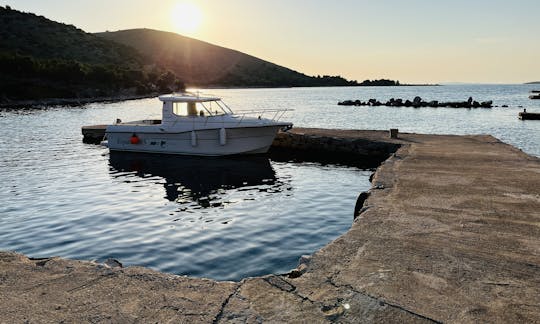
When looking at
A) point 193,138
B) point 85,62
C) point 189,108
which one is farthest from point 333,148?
point 85,62

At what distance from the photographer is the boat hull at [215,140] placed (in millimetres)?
20953

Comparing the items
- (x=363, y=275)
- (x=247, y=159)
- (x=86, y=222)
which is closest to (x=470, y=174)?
(x=363, y=275)

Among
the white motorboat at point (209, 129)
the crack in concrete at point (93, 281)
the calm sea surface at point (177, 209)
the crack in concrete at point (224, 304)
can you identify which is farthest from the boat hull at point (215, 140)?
the crack in concrete at point (224, 304)

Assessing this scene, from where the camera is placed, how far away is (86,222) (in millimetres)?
11172

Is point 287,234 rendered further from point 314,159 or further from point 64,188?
point 314,159

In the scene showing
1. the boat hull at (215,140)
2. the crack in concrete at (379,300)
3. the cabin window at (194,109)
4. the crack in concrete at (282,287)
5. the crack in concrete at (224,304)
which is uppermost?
the cabin window at (194,109)

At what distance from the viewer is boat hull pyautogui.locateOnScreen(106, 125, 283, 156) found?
68.7 feet

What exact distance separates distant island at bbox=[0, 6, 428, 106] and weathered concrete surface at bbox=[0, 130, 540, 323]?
70524mm

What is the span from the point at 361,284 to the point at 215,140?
16.7 m

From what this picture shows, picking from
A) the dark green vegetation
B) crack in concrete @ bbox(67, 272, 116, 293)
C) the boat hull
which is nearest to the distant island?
the dark green vegetation

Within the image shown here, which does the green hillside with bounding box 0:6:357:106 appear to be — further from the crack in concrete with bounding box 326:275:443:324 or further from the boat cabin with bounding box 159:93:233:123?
the crack in concrete with bounding box 326:275:443:324

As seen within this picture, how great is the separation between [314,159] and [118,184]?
9511mm

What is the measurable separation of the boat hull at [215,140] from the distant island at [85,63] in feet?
180

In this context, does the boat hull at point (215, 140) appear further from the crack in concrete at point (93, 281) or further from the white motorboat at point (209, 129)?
the crack in concrete at point (93, 281)
